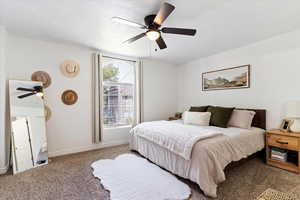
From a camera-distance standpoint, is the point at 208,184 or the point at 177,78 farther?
the point at 177,78

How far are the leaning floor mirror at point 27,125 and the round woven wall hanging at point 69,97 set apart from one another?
15.8 inches

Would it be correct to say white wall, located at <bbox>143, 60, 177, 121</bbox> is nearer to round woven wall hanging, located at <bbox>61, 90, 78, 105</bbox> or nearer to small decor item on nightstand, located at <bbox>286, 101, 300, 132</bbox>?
round woven wall hanging, located at <bbox>61, 90, 78, 105</bbox>

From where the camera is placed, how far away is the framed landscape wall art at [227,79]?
11.0ft

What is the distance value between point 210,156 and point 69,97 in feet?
9.88

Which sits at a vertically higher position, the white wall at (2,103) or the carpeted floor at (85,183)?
the white wall at (2,103)

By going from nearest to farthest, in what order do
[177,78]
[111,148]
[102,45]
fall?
1. [102,45]
2. [111,148]
3. [177,78]

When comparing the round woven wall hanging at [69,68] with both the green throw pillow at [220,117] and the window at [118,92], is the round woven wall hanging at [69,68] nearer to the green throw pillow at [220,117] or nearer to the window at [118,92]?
the window at [118,92]

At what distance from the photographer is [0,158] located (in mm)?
2424

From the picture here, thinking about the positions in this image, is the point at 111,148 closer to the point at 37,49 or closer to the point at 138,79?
the point at 138,79

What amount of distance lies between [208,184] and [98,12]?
2719 mm

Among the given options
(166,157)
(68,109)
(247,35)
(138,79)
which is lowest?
(166,157)

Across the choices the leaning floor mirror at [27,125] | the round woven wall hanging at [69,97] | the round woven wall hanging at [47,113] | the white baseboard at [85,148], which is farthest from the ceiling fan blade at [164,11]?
the white baseboard at [85,148]

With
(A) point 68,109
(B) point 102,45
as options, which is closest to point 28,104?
(A) point 68,109

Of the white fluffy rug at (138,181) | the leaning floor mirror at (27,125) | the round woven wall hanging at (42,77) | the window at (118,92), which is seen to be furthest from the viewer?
the window at (118,92)
